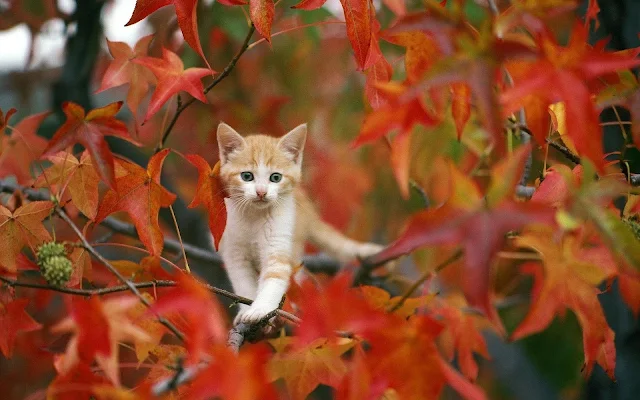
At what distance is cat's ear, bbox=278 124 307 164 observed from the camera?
2.12 m

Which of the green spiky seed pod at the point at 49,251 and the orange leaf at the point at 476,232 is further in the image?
the green spiky seed pod at the point at 49,251

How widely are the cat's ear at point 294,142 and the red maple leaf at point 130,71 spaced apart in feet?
1.63

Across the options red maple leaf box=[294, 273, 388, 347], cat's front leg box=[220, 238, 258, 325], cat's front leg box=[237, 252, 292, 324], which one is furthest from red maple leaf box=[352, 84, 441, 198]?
cat's front leg box=[220, 238, 258, 325]

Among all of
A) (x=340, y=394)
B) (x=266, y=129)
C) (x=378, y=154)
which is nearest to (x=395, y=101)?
(x=340, y=394)

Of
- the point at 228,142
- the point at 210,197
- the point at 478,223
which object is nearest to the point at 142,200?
the point at 210,197

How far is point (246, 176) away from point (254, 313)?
591 mm

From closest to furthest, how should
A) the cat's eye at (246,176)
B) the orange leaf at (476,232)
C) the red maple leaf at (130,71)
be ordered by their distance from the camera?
the orange leaf at (476,232) → the red maple leaf at (130,71) → the cat's eye at (246,176)

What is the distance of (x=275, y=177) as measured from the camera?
2133 mm

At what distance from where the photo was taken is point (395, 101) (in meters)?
1.07

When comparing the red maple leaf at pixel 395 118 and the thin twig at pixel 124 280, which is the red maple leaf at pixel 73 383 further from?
the red maple leaf at pixel 395 118

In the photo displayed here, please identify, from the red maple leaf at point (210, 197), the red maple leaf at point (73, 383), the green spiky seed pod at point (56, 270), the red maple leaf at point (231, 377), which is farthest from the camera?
the red maple leaf at point (210, 197)

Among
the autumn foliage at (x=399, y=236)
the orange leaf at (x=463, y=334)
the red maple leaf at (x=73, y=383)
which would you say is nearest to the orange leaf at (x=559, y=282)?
the autumn foliage at (x=399, y=236)

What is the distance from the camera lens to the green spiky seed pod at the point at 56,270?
139 cm

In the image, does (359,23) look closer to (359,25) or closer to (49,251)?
(359,25)
